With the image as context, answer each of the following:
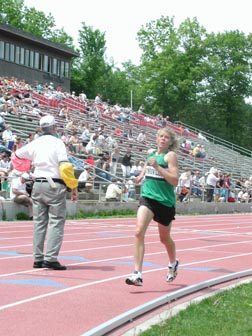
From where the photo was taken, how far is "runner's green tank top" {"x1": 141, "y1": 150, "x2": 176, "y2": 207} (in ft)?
29.3

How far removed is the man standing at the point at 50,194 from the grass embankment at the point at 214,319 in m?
2.59

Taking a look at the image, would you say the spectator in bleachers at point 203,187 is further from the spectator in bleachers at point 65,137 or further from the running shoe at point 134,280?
the running shoe at point 134,280

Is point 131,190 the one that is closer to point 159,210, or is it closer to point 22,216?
point 22,216

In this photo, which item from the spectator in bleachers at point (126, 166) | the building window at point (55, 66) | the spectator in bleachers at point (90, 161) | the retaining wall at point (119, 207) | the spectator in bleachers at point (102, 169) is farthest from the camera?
the building window at point (55, 66)

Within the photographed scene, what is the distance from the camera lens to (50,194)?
10.1m

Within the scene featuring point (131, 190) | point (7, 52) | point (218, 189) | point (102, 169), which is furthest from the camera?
point (7, 52)

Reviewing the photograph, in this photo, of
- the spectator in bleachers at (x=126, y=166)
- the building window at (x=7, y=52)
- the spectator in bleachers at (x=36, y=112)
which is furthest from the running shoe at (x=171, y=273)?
the building window at (x=7, y=52)

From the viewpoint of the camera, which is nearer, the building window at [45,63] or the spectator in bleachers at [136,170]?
the spectator in bleachers at [136,170]

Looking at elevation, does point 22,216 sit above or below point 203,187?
below

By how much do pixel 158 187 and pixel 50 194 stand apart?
72.4 inches

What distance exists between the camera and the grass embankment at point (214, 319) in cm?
643

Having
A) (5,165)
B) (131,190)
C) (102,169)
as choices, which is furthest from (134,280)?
(131,190)

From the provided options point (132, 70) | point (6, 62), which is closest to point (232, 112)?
point (132, 70)

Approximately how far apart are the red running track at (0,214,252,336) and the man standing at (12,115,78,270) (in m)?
0.31
